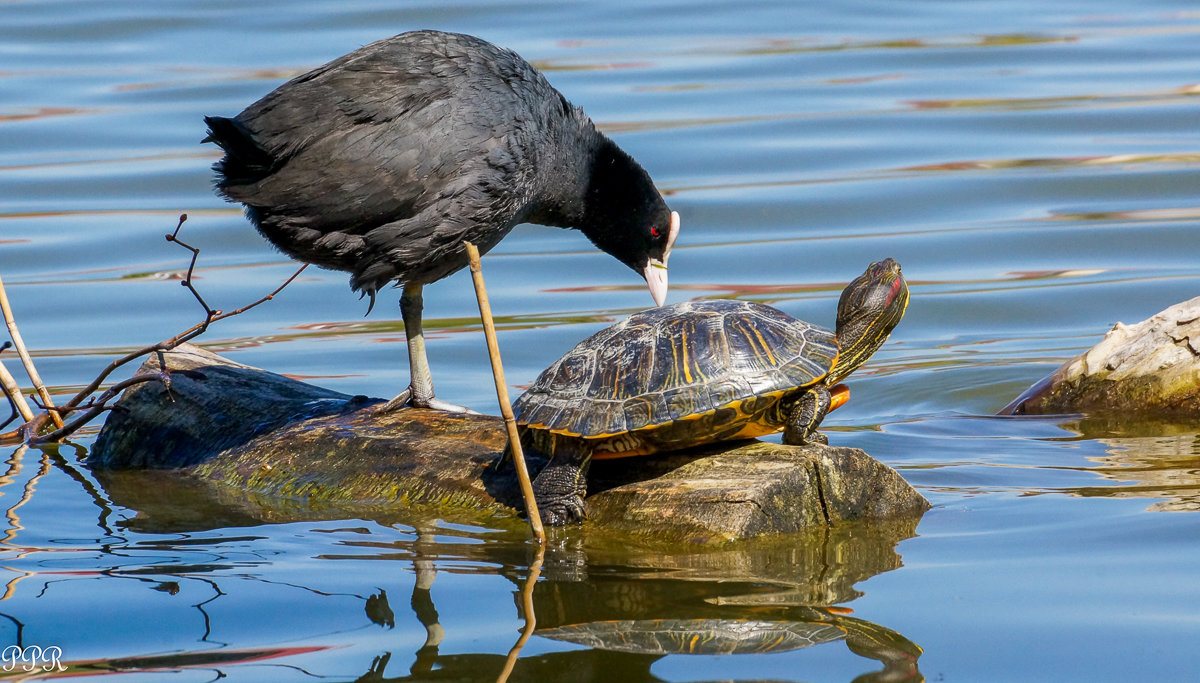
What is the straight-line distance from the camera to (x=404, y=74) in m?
5.55

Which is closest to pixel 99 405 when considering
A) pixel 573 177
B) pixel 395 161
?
pixel 395 161

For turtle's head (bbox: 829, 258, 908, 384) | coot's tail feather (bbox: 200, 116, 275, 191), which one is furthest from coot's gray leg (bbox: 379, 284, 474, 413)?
turtle's head (bbox: 829, 258, 908, 384)

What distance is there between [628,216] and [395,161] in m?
1.88

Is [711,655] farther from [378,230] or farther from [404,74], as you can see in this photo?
[404,74]

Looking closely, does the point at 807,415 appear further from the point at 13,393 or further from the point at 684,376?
the point at 13,393

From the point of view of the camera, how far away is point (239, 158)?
209 inches

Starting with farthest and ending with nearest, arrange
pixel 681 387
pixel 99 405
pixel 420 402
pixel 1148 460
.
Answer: pixel 420 402 → pixel 99 405 → pixel 1148 460 → pixel 681 387

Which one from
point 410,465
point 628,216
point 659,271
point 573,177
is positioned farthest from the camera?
point 659,271

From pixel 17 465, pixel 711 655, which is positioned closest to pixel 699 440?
pixel 711 655

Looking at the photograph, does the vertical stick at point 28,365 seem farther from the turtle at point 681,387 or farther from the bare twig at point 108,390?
the turtle at point 681,387

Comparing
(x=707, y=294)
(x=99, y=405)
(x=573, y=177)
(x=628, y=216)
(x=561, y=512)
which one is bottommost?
(x=561, y=512)

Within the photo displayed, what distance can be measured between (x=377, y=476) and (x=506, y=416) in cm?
96

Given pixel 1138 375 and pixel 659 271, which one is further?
pixel 659 271

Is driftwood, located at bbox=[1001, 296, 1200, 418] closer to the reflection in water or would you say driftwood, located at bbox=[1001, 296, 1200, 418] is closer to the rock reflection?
the reflection in water
